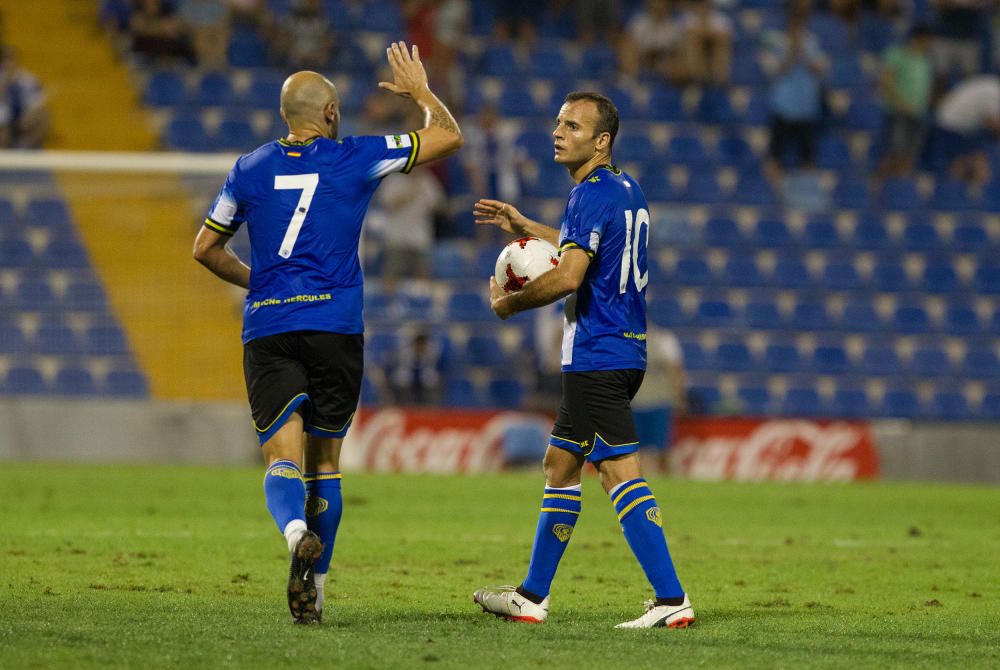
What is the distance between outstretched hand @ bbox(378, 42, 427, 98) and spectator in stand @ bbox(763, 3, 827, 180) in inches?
662

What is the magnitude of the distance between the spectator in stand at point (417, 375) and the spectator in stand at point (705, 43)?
299 inches

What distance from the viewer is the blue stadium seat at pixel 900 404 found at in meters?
21.1

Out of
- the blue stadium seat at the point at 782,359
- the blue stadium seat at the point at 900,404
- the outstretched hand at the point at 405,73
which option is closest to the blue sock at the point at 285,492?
the outstretched hand at the point at 405,73

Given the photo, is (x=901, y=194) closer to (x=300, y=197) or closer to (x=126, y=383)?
(x=126, y=383)

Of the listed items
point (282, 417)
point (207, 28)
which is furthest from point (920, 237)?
point (282, 417)

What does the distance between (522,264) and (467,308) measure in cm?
1348

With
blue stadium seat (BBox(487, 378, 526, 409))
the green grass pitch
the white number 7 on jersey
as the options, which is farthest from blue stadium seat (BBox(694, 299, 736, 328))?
the white number 7 on jersey

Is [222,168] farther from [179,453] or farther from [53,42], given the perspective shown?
[53,42]

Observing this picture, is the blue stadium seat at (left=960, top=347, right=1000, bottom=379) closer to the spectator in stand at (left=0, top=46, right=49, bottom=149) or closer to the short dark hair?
the spectator in stand at (left=0, top=46, right=49, bottom=149)

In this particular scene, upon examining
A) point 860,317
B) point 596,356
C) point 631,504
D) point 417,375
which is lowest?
point 417,375

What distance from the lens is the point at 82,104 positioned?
70.0 ft

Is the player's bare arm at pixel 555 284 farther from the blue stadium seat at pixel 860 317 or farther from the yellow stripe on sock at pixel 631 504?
the blue stadium seat at pixel 860 317

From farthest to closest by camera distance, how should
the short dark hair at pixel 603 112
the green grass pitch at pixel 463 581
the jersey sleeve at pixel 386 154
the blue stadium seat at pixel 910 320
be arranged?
the blue stadium seat at pixel 910 320, the short dark hair at pixel 603 112, the jersey sleeve at pixel 386 154, the green grass pitch at pixel 463 581

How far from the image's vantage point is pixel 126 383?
58.4ft
